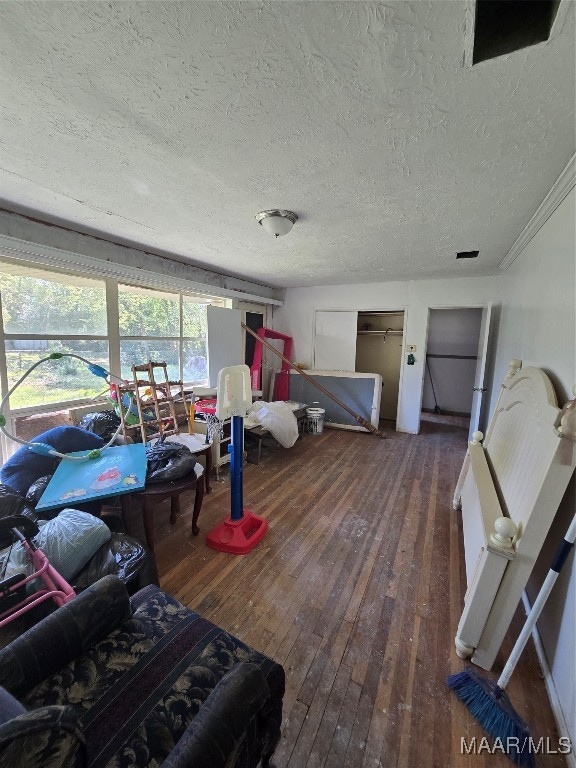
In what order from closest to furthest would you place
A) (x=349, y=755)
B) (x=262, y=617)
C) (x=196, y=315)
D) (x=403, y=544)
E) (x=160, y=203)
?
(x=349, y=755) → (x=262, y=617) → (x=160, y=203) → (x=403, y=544) → (x=196, y=315)

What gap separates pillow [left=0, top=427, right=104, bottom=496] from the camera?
1832 mm

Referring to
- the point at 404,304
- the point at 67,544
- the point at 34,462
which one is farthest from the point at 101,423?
the point at 404,304

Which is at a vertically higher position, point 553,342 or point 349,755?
point 553,342

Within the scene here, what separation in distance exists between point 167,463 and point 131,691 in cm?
124

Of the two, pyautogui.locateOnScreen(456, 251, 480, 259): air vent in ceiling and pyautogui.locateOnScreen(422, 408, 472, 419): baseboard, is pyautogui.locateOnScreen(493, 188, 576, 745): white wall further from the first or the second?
pyautogui.locateOnScreen(422, 408, 472, 419): baseboard

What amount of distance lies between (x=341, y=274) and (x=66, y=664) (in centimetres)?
424

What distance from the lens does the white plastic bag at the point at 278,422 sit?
345cm

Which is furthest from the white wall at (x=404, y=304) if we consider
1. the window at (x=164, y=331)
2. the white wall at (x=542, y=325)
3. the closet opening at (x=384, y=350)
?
the window at (x=164, y=331)

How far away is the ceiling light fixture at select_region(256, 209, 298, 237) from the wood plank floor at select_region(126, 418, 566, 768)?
2196 millimetres

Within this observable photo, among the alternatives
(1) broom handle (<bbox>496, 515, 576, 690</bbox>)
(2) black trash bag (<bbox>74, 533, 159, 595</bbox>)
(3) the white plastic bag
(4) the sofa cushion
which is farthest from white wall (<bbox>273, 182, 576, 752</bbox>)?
(3) the white plastic bag

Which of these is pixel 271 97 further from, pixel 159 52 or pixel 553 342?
pixel 553 342

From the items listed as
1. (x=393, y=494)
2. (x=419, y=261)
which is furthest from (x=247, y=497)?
(x=419, y=261)

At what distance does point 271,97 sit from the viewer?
3.39ft

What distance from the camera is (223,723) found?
672mm
